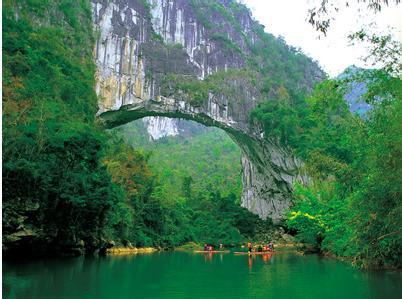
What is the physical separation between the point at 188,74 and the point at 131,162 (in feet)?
22.9

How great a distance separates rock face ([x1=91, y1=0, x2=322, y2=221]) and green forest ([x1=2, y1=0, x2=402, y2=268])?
3.29ft

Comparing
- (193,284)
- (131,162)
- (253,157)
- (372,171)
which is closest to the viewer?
(372,171)

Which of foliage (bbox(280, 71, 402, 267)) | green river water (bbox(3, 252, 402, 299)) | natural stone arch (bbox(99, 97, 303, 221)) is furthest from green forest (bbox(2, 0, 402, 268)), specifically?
natural stone arch (bbox(99, 97, 303, 221))

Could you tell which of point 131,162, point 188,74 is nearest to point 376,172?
point 131,162

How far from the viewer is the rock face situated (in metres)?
26.0

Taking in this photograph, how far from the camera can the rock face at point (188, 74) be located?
2605 centimetres

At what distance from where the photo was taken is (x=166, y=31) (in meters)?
28.6

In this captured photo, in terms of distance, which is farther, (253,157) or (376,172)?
(253,157)

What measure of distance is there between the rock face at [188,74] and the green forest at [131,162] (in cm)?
100

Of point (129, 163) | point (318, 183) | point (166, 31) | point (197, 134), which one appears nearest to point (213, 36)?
point (166, 31)

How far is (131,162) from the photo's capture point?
907 inches

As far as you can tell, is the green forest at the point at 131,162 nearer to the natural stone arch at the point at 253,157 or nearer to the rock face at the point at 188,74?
the rock face at the point at 188,74

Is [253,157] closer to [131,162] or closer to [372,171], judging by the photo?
[131,162]

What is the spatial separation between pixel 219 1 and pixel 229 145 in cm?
2303
